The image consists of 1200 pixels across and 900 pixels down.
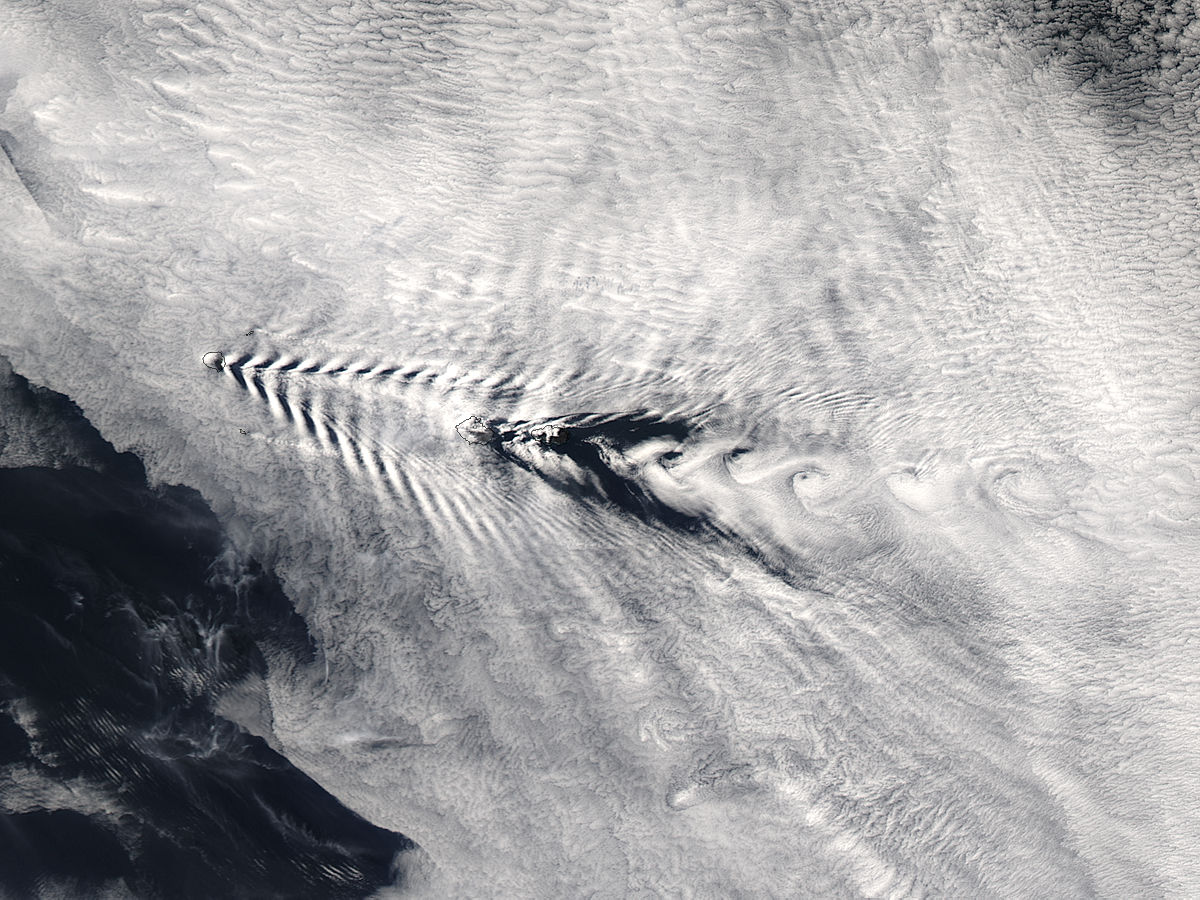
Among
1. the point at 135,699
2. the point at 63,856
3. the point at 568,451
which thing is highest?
the point at 568,451

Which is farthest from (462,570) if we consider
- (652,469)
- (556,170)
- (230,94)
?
(230,94)

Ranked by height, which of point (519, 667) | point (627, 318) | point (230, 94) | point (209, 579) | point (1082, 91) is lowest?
point (519, 667)

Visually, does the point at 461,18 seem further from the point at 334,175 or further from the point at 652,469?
the point at 652,469

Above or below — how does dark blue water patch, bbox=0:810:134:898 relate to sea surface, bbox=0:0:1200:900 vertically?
below

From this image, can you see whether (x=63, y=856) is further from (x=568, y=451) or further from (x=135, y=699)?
(x=568, y=451)

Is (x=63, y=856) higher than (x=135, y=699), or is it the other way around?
(x=135, y=699)

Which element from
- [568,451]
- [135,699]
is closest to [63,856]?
[135,699]

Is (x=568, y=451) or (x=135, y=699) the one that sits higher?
(x=568, y=451)

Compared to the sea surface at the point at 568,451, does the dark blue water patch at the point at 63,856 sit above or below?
below
